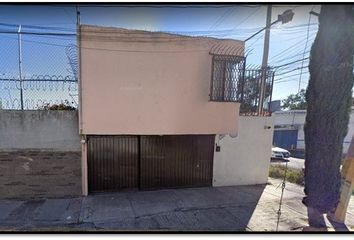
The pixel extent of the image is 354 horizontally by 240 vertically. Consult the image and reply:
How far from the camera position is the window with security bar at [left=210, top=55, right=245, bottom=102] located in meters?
6.98

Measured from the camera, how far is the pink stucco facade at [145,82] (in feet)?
20.7

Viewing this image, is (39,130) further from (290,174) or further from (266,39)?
(290,174)

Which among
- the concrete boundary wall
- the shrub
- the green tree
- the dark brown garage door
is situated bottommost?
the dark brown garage door

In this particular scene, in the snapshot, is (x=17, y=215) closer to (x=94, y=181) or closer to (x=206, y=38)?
(x=94, y=181)

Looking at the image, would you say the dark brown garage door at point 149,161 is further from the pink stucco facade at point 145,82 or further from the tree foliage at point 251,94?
the tree foliage at point 251,94

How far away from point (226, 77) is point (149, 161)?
3.06 metres

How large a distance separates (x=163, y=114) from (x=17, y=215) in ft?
12.5

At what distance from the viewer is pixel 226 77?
704 cm

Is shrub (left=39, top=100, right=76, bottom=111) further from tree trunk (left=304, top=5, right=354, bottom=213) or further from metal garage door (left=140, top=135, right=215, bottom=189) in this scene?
tree trunk (left=304, top=5, right=354, bottom=213)

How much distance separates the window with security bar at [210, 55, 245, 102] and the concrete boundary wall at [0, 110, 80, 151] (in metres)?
3.59

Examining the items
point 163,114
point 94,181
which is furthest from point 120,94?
point 94,181

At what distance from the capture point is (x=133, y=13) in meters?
5.45

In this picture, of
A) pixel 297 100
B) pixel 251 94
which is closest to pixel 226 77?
pixel 251 94

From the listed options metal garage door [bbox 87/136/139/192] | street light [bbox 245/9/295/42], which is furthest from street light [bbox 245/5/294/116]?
metal garage door [bbox 87/136/139/192]
